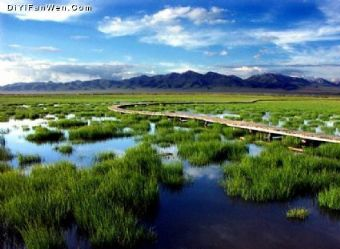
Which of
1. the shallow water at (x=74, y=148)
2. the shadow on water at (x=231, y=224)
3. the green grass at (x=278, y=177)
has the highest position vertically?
the green grass at (x=278, y=177)

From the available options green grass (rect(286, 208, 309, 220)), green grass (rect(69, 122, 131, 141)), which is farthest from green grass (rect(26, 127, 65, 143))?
green grass (rect(286, 208, 309, 220))

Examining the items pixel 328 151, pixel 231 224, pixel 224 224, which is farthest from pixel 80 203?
pixel 328 151

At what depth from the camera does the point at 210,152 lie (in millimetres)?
14109

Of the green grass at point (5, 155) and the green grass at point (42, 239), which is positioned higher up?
the green grass at point (42, 239)

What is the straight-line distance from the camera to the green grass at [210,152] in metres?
13.7

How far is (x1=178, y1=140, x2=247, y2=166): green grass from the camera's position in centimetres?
1367

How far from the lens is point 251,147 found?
17.5m

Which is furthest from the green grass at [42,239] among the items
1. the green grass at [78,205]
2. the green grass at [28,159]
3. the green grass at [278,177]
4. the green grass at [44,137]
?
the green grass at [44,137]

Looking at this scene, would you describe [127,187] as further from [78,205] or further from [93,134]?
[93,134]

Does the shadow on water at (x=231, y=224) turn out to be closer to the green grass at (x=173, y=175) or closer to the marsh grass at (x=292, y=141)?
the green grass at (x=173, y=175)

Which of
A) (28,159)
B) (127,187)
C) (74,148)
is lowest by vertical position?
(74,148)

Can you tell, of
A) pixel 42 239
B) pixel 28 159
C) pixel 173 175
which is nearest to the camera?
pixel 42 239

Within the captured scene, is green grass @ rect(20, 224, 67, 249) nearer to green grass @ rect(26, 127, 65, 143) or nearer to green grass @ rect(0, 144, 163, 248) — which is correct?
green grass @ rect(0, 144, 163, 248)

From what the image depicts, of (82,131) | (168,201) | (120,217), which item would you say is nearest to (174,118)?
(82,131)
